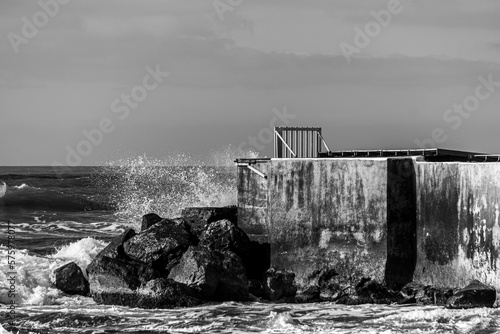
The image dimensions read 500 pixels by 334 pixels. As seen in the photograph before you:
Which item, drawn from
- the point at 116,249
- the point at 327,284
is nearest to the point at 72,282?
the point at 116,249

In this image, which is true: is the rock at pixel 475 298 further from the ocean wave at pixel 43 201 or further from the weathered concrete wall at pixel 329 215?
the ocean wave at pixel 43 201

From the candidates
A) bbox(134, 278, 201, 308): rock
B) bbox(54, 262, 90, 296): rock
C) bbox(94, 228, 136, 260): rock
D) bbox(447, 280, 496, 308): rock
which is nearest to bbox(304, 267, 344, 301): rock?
bbox(447, 280, 496, 308): rock

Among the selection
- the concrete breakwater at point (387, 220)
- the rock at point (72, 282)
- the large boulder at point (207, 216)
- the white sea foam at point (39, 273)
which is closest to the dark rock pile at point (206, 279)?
the rock at point (72, 282)

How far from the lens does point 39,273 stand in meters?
18.5

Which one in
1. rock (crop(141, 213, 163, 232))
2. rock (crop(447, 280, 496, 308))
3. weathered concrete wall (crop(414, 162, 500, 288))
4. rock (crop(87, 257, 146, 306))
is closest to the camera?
rock (crop(447, 280, 496, 308))

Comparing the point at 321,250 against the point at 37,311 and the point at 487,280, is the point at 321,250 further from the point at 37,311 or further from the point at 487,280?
the point at 37,311

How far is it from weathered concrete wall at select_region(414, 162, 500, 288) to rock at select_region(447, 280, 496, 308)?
0.22 meters

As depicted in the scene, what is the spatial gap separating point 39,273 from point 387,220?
7.13 meters

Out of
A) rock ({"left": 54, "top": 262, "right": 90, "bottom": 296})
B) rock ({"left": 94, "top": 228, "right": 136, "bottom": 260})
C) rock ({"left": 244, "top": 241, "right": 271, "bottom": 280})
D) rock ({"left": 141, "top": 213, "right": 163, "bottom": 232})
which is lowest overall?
rock ({"left": 54, "top": 262, "right": 90, "bottom": 296})

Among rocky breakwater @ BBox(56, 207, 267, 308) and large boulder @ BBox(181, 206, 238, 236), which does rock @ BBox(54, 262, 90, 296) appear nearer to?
rocky breakwater @ BBox(56, 207, 267, 308)

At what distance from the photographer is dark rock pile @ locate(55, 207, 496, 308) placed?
52.4 feet

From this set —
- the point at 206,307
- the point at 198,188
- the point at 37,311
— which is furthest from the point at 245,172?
the point at 198,188

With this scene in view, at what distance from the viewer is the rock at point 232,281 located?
54.3ft

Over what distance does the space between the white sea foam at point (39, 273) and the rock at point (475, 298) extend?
725cm
